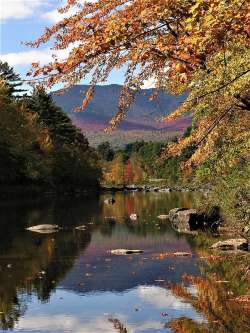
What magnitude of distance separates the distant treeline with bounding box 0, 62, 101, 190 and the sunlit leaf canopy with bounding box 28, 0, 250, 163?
1891 inches

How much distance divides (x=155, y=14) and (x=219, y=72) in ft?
7.92

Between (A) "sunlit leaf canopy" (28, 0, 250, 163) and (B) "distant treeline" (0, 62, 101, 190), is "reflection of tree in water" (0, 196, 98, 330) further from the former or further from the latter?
(B) "distant treeline" (0, 62, 101, 190)

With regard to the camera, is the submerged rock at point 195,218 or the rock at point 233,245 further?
the submerged rock at point 195,218

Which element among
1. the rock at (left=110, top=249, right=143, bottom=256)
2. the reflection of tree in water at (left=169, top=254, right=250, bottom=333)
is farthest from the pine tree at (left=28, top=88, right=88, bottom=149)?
the reflection of tree in water at (left=169, top=254, right=250, bottom=333)

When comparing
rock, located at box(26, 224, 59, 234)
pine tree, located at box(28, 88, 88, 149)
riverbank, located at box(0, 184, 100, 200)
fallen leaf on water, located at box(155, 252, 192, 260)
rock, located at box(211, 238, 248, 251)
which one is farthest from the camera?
pine tree, located at box(28, 88, 88, 149)

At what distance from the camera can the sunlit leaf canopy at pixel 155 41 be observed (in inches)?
294

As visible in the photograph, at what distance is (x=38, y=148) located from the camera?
283 feet

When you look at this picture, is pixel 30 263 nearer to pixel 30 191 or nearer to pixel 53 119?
pixel 30 191

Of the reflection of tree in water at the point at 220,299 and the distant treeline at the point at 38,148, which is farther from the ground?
the distant treeline at the point at 38,148

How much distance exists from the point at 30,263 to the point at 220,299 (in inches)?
354

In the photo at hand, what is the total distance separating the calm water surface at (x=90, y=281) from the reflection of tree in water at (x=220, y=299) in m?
0.32

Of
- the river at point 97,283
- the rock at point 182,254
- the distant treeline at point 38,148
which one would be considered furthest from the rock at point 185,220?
the distant treeline at point 38,148

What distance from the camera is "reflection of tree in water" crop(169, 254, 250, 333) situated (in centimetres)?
1260

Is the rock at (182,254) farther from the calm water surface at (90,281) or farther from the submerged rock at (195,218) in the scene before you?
the submerged rock at (195,218)
